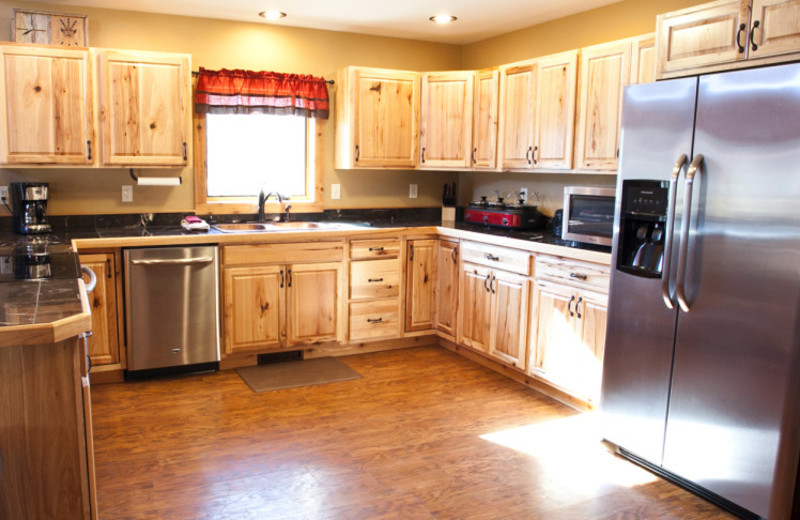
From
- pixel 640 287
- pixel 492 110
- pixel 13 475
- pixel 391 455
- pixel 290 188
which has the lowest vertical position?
pixel 391 455

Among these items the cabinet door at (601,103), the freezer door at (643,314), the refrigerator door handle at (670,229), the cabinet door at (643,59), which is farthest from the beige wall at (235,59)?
the refrigerator door handle at (670,229)

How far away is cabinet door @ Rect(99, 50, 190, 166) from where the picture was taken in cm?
389

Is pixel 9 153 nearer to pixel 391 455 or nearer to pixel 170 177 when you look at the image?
pixel 170 177

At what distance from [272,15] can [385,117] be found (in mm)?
1030

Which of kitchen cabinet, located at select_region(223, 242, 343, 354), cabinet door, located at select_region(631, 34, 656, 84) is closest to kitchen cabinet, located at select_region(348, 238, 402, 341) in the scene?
A: kitchen cabinet, located at select_region(223, 242, 343, 354)

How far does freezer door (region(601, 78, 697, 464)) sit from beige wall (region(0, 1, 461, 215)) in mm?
2530

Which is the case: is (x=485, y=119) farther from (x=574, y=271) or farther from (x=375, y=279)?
(x=574, y=271)

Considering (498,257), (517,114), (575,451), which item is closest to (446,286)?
(498,257)

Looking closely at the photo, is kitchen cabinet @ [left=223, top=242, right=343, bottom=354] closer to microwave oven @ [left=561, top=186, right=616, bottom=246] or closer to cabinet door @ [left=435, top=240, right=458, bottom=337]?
cabinet door @ [left=435, top=240, right=458, bottom=337]

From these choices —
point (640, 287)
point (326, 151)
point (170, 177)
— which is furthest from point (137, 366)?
point (640, 287)

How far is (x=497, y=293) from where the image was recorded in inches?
162

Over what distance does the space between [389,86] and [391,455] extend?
273 cm

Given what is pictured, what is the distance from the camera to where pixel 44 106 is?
12.3 ft

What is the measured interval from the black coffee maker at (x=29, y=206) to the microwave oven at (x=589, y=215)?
311cm
